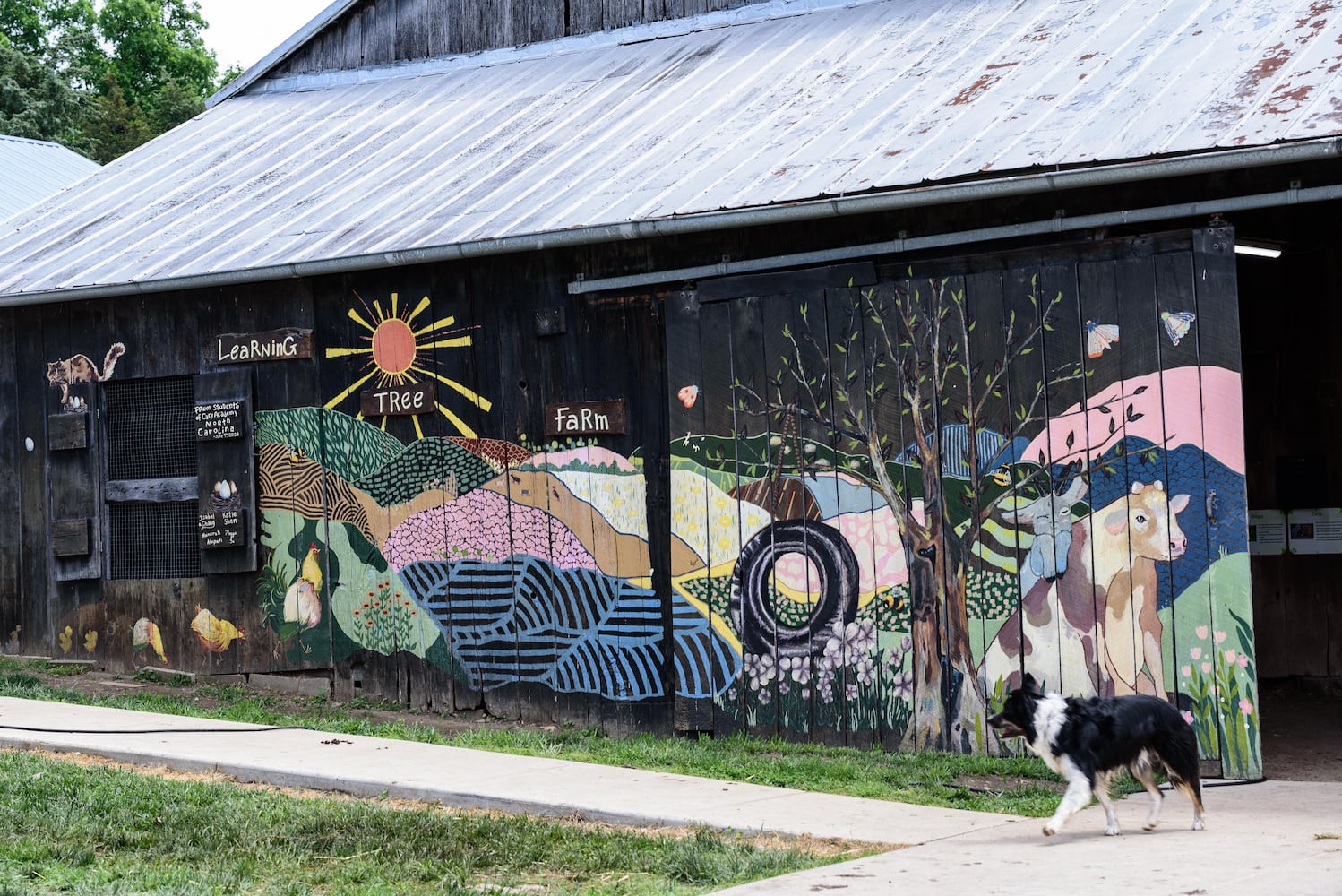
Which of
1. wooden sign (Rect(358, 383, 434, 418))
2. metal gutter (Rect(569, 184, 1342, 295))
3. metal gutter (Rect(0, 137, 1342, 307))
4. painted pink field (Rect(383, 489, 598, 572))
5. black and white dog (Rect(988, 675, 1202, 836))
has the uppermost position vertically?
metal gutter (Rect(0, 137, 1342, 307))

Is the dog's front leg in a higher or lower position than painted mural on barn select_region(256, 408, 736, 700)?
lower

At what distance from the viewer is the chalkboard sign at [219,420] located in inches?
476

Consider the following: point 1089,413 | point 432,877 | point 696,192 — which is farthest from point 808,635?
point 432,877

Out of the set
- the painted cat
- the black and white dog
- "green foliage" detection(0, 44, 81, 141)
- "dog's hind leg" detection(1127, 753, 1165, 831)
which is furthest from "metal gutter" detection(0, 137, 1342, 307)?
"green foliage" detection(0, 44, 81, 141)

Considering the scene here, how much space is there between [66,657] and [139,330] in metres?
2.91

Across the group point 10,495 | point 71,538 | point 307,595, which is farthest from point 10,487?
point 307,595

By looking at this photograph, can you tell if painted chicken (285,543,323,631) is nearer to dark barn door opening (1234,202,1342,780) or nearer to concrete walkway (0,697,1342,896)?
concrete walkway (0,697,1342,896)

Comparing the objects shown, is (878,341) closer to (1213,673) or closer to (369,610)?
(1213,673)

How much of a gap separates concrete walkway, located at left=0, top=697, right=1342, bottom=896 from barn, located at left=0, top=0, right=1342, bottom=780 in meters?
1.40

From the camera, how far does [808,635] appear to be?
31.5ft

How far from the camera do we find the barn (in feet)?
28.1

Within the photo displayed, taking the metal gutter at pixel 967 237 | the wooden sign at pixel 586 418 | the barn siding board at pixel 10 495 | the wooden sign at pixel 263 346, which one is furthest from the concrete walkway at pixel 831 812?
the metal gutter at pixel 967 237

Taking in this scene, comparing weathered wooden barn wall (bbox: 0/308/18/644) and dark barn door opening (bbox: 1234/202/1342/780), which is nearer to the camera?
dark barn door opening (bbox: 1234/202/1342/780)

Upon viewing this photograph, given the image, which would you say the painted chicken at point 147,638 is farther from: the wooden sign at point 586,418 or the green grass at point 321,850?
the green grass at point 321,850
